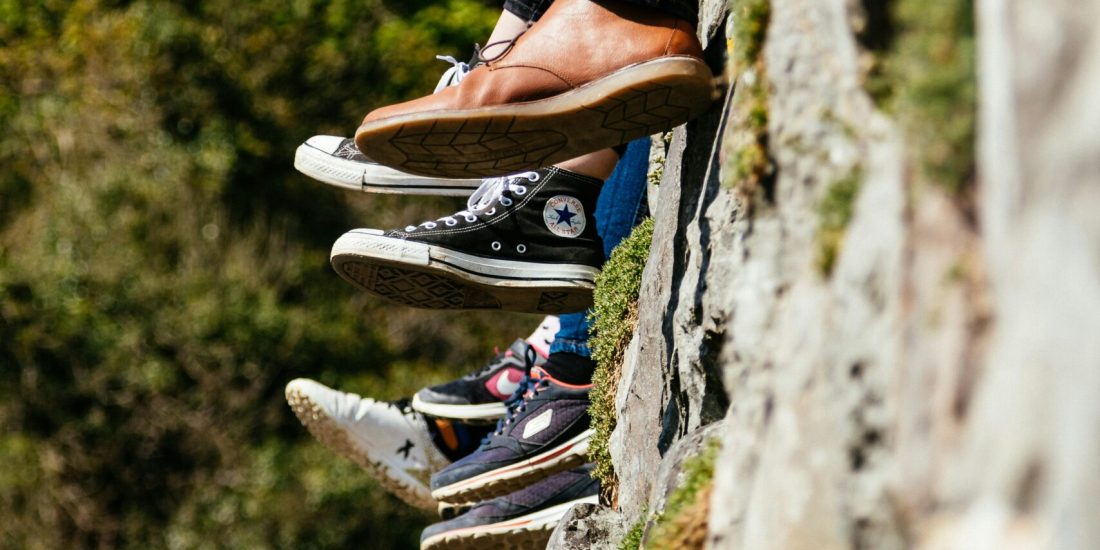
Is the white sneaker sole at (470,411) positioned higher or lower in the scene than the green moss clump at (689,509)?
lower

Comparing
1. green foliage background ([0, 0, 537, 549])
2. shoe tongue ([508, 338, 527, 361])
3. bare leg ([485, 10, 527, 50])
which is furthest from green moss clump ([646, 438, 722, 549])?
green foliage background ([0, 0, 537, 549])

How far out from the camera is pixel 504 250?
299 centimetres

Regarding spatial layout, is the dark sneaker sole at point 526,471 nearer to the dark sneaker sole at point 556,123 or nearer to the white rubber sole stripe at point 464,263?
the white rubber sole stripe at point 464,263

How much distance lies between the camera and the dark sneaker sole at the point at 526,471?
3293 mm

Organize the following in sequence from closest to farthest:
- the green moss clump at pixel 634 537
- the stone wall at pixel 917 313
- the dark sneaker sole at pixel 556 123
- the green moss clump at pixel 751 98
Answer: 1. the stone wall at pixel 917 313
2. the green moss clump at pixel 751 98
3. the dark sneaker sole at pixel 556 123
4. the green moss clump at pixel 634 537

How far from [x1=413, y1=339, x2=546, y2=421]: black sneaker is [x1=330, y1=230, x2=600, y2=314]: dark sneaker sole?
546 millimetres

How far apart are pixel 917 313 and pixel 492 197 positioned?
6.37 ft

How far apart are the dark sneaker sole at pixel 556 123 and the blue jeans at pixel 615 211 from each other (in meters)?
0.88


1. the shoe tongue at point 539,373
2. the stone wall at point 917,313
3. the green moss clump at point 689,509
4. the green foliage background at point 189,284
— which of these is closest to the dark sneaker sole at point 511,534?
the shoe tongue at point 539,373

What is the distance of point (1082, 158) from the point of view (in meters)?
1.06

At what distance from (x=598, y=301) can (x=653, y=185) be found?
1.28ft

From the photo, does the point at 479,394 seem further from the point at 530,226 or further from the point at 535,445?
the point at 530,226

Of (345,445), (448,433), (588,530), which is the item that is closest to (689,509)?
(588,530)

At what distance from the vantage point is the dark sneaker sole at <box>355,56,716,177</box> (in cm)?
217
